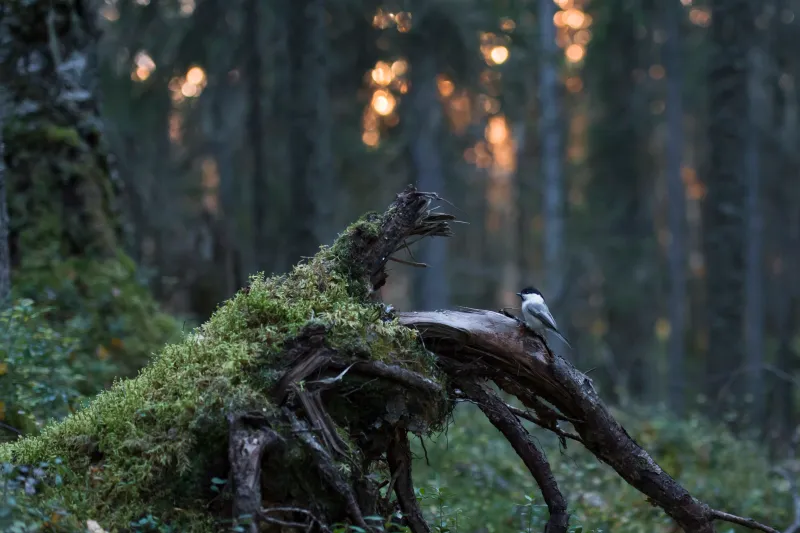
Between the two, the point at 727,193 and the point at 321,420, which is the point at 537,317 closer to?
the point at 321,420

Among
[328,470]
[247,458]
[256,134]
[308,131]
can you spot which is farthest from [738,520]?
[256,134]

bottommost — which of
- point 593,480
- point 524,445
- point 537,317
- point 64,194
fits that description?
point 593,480

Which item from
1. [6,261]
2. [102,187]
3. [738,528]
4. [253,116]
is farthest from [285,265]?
[738,528]

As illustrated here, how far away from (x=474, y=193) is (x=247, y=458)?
30890 mm

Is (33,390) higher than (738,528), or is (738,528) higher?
(33,390)

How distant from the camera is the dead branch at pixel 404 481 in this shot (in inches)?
153

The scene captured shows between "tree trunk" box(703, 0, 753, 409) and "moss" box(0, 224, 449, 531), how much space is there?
1311cm

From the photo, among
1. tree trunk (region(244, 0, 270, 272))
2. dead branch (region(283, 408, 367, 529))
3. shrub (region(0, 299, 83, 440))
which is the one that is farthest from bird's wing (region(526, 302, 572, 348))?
tree trunk (region(244, 0, 270, 272))

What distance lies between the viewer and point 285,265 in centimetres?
1420

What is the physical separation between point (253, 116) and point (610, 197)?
1461cm

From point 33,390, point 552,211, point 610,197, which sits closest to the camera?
point 33,390

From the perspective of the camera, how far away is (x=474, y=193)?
3344 centimetres

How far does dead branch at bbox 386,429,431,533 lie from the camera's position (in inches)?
153

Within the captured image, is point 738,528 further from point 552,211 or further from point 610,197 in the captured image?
point 610,197
